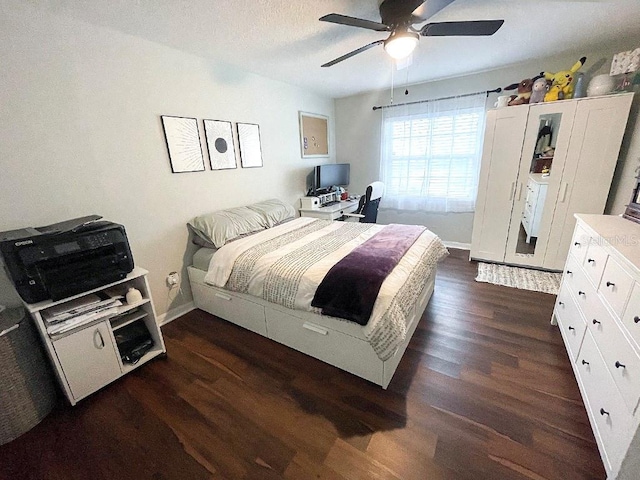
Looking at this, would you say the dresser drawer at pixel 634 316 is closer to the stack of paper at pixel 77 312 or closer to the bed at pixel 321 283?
the bed at pixel 321 283

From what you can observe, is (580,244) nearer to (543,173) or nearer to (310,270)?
(543,173)

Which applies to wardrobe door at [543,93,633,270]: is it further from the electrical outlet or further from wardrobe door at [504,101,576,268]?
the electrical outlet

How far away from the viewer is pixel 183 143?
2.36m

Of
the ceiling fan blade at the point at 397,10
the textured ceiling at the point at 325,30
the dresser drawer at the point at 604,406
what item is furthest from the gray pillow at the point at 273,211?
the dresser drawer at the point at 604,406

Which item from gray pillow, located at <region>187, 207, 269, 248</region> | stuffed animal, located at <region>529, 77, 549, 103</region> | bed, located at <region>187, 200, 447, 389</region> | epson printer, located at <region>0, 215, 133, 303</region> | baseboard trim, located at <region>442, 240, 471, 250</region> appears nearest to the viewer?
epson printer, located at <region>0, 215, 133, 303</region>

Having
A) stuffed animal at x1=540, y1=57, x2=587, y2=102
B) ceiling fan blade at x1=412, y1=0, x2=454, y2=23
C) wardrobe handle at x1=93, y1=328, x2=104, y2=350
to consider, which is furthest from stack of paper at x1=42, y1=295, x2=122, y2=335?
stuffed animal at x1=540, y1=57, x2=587, y2=102

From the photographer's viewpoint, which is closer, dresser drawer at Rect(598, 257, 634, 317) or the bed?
dresser drawer at Rect(598, 257, 634, 317)

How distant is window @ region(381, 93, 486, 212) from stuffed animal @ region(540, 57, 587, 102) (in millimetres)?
699

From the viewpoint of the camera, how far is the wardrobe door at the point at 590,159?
2.48 metres

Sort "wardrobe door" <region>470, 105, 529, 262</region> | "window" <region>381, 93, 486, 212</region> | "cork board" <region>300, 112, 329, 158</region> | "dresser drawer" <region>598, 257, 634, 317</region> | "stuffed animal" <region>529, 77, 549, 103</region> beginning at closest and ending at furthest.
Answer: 1. "dresser drawer" <region>598, 257, 634, 317</region>
2. "stuffed animal" <region>529, 77, 549, 103</region>
3. "wardrobe door" <region>470, 105, 529, 262</region>
4. "window" <region>381, 93, 486, 212</region>
5. "cork board" <region>300, 112, 329, 158</region>

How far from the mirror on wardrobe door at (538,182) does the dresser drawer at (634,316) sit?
219cm

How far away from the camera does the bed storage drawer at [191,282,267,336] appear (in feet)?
7.07

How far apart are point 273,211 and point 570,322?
8.90 ft

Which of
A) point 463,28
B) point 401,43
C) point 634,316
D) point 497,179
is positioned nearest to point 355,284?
point 634,316
